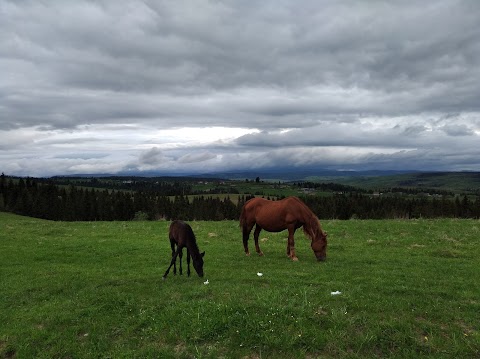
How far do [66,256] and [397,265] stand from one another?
56.0ft

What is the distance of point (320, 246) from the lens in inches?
636

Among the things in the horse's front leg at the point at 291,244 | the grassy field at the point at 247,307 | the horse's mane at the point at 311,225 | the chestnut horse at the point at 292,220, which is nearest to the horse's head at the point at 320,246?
the chestnut horse at the point at 292,220

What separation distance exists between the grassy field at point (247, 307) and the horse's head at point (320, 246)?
58 cm

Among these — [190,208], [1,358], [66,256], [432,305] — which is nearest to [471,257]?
[432,305]

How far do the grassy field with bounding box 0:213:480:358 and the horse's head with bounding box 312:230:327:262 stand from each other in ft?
1.90

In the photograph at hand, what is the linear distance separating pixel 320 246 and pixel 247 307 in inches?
302

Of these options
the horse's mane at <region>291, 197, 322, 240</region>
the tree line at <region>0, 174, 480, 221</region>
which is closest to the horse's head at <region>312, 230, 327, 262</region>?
the horse's mane at <region>291, 197, 322, 240</region>

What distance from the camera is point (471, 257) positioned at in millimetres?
16891

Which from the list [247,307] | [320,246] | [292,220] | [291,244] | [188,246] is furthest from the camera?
[291,244]

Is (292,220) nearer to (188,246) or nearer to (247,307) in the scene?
(188,246)

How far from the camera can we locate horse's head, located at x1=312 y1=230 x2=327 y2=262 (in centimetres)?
1617

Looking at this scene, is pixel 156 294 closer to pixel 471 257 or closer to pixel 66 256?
pixel 66 256

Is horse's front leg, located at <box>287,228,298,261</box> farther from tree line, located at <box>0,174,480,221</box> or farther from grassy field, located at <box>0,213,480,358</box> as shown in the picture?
tree line, located at <box>0,174,480,221</box>

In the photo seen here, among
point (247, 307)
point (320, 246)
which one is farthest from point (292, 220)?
point (247, 307)
